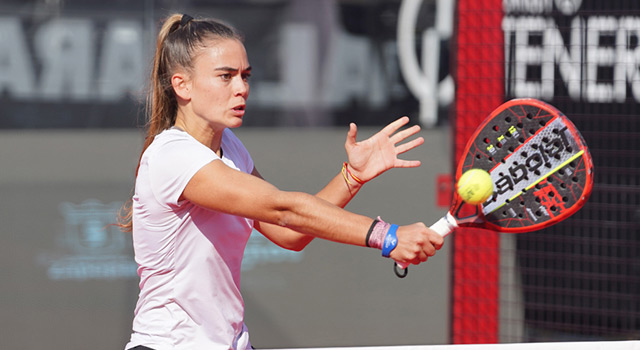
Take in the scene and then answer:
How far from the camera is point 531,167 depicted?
227 centimetres

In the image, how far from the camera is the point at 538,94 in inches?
174

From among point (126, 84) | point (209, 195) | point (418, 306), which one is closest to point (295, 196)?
point (209, 195)

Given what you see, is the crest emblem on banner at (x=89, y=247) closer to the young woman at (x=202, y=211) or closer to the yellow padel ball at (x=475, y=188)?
the young woman at (x=202, y=211)

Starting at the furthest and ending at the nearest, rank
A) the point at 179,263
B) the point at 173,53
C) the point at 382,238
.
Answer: the point at 173,53
the point at 179,263
the point at 382,238

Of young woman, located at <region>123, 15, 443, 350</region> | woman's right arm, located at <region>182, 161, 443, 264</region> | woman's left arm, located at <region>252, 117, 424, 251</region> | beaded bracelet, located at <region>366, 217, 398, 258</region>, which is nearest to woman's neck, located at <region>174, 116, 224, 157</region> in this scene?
young woman, located at <region>123, 15, 443, 350</region>

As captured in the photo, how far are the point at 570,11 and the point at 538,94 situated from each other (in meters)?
0.49

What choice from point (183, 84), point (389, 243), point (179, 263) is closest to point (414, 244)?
point (389, 243)

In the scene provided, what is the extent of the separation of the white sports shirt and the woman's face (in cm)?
11

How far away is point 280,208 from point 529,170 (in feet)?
2.64

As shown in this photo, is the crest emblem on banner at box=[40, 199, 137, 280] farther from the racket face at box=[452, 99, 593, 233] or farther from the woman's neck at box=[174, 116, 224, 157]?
the racket face at box=[452, 99, 593, 233]

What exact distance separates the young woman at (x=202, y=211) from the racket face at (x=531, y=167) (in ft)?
0.92

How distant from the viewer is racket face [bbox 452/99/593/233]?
7.25ft

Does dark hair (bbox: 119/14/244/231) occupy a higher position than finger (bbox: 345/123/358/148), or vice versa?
dark hair (bbox: 119/14/244/231)

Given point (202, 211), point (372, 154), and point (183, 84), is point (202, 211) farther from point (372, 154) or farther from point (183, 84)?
point (372, 154)
